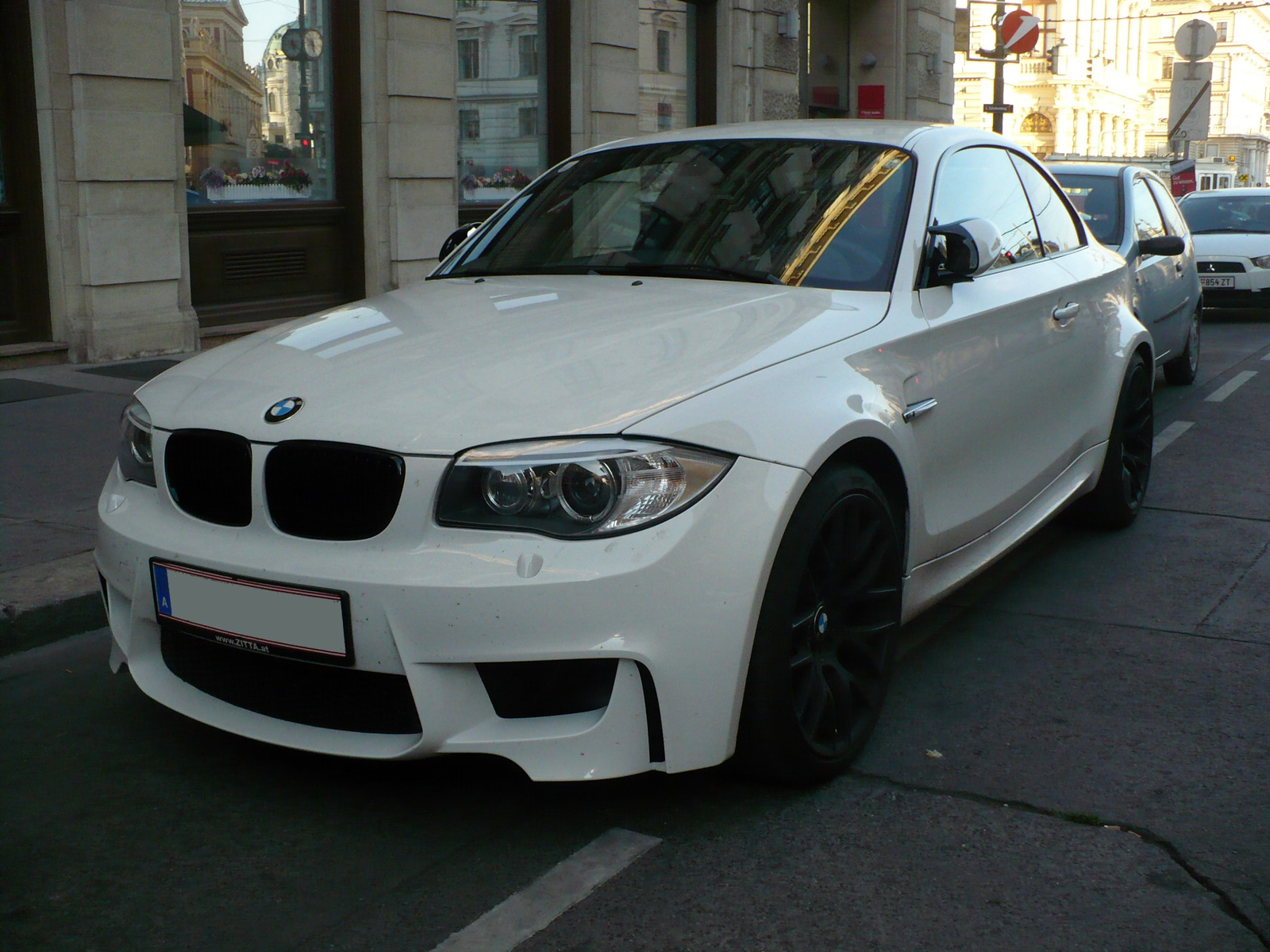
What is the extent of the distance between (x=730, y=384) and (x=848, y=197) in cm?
127

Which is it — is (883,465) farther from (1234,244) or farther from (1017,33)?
(1017,33)

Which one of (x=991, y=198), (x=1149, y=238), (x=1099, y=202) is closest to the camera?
(x=991, y=198)

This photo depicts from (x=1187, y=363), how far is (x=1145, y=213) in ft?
4.15

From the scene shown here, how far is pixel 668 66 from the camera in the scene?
15602 millimetres

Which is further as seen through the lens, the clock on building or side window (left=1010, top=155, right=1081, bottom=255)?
the clock on building

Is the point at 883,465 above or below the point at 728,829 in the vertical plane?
above

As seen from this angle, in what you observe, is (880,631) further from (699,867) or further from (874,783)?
(699,867)

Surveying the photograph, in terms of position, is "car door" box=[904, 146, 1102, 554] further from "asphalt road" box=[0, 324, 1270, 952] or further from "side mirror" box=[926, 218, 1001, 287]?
"asphalt road" box=[0, 324, 1270, 952]

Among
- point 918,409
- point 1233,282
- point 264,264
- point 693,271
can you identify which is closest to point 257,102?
point 264,264

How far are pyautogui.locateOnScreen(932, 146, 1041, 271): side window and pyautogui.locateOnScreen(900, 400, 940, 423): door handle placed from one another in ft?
2.33

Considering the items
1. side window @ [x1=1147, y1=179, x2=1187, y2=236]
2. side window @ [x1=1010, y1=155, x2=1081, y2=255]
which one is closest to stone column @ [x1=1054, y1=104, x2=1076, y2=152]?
side window @ [x1=1147, y1=179, x2=1187, y2=236]

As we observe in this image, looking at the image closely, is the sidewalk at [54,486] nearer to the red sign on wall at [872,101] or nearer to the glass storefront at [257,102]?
the glass storefront at [257,102]

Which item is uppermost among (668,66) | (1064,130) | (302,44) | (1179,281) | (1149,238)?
(1064,130)

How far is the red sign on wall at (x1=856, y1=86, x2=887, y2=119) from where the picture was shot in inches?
801
